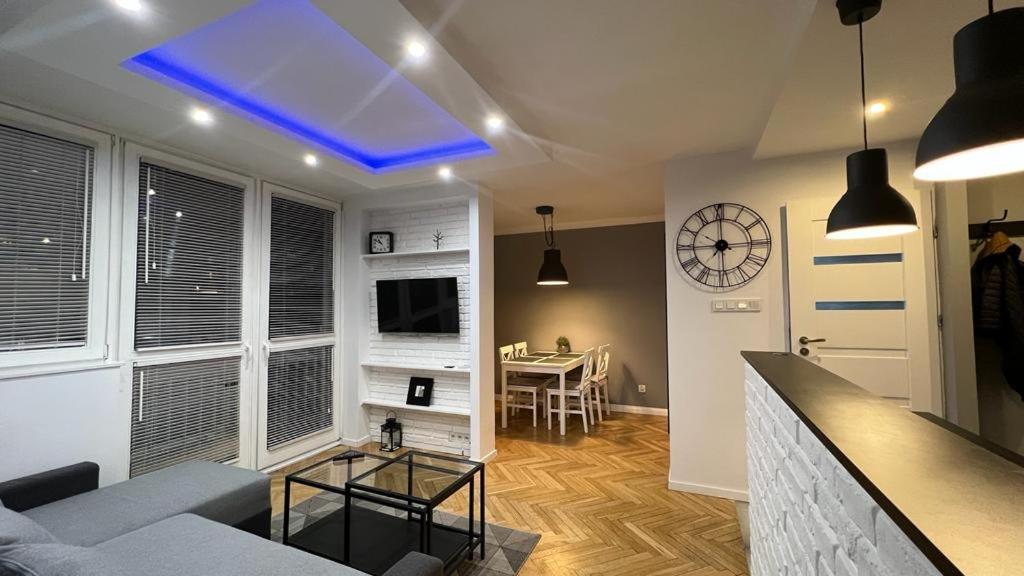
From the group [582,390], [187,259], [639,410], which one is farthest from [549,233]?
[187,259]

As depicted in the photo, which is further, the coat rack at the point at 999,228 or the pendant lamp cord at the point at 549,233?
the pendant lamp cord at the point at 549,233

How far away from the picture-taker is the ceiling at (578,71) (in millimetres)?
1556

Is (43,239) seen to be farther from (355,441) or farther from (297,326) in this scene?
(355,441)

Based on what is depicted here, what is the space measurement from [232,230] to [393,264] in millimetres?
1347

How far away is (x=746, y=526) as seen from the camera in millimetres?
2445

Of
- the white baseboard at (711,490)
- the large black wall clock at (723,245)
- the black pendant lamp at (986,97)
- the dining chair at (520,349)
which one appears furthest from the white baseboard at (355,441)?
the black pendant lamp at (986,97)

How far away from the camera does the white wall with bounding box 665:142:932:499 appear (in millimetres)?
2846

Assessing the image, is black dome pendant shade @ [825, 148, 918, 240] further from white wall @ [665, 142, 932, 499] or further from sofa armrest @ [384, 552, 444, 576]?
sofa armrest @ [384, 552, 444, 576]

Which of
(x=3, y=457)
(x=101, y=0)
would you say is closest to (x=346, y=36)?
(x=101, y=0)

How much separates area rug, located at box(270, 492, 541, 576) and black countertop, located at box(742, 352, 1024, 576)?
1783 millimetres

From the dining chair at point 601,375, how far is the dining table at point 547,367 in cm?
21

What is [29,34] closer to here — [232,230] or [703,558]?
[232,230]

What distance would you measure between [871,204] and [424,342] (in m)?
3.36

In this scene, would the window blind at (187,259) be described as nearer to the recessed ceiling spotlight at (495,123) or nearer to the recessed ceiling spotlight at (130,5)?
the recessed ceiling spotlight at (130,5)
